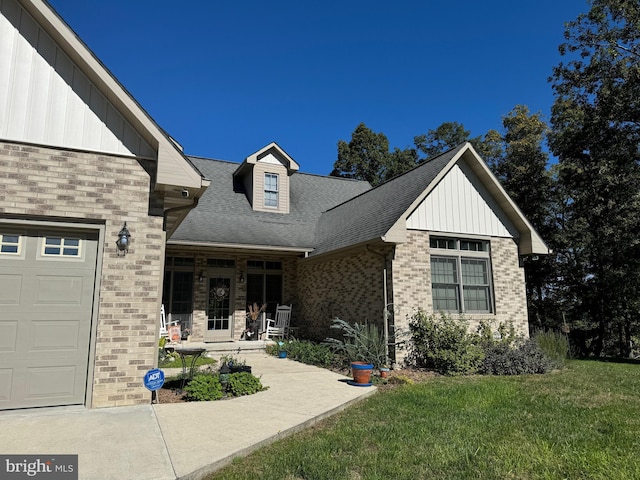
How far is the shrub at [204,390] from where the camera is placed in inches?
252

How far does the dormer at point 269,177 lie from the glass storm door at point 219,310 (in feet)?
11.4

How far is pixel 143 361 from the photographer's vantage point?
601 cm

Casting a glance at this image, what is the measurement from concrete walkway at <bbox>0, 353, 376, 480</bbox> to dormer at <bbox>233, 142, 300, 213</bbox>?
10.2 meters

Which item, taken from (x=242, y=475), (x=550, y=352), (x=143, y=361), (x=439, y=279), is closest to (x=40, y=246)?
(x=143, y=361)

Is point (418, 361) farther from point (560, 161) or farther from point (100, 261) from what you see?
point (560, 161)

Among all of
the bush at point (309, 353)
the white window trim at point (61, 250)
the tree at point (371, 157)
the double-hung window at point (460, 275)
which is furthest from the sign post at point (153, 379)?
the tree at point (371, 157)

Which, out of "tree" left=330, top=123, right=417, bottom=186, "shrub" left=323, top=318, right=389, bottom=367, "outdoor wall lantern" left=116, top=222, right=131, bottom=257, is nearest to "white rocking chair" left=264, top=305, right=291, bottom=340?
"shrub" left=323, top=318, right=389, bottom=367

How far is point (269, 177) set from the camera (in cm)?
1658

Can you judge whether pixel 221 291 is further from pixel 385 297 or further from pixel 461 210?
pixel 461 210

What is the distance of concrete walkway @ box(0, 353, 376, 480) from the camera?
386 centimetres

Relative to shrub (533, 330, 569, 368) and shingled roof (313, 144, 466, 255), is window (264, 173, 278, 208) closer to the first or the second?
shingled roof (313, 144, 466, 255)

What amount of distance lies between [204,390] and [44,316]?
2.53 m

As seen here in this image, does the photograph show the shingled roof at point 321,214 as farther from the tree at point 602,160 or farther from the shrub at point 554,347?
the tree at point 602,160

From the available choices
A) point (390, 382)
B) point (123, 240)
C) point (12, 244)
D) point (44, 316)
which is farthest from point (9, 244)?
point (390, 382)
